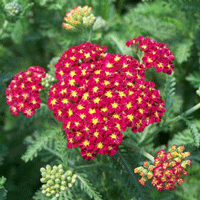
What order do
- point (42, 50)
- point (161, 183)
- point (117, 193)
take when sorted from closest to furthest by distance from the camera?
point (161, 183), point (117, 193), point (42, 50)

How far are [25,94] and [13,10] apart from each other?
1287 mm

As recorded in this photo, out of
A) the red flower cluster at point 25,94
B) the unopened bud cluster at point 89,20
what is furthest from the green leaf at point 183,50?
the red flower cluster at point 25,94

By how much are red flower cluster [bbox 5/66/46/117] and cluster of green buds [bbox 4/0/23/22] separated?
0.98 m

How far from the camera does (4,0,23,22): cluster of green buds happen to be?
437 centimetres

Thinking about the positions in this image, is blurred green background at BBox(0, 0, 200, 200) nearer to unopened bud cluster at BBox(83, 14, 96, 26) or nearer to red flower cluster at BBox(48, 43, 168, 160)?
unopened bud cluster at BBox(83, 14, 96, 26)

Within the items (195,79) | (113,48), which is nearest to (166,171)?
(195,79)

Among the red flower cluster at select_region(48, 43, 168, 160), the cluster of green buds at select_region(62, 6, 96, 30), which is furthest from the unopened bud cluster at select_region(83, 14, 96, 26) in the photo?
the red flower cluster at select_region(48, 43, 168, 160)

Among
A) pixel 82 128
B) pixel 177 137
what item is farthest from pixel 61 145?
pixel 177 137

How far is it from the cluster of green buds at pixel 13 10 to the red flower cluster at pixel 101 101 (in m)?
1.17

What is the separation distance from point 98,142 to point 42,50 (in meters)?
3.89

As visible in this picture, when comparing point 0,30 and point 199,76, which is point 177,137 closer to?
point 199,76

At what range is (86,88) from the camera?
350 cm

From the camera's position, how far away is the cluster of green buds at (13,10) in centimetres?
437

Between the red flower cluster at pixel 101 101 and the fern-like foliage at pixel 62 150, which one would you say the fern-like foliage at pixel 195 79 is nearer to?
the red flower cluster at pixel 101 101
